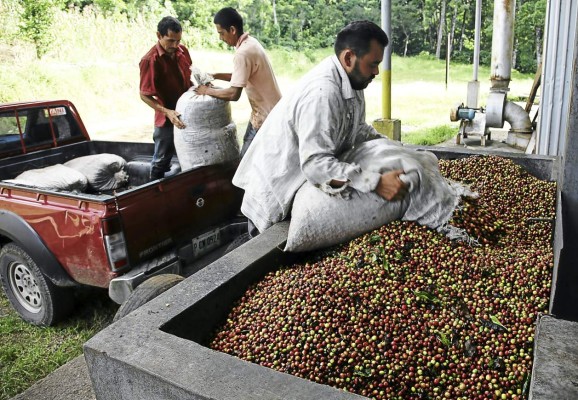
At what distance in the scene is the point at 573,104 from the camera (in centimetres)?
243

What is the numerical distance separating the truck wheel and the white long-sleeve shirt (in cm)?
68

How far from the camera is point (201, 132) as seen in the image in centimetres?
416

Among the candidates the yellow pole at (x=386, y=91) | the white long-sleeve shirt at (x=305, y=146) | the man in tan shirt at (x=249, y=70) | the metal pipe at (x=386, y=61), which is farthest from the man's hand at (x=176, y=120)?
the yellow pole at (x=386, y=91)

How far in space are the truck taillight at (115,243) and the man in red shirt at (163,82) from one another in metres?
1.37

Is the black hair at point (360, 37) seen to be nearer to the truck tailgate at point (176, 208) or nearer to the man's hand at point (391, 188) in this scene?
the man's hand at point (391, 188)

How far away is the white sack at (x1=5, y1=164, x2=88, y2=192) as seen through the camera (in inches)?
168

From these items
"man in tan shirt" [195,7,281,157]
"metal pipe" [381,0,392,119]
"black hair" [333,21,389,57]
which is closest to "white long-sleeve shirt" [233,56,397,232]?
"black hair" [333,21,389,57]

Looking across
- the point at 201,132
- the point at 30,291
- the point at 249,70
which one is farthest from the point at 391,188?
the point at 30,291

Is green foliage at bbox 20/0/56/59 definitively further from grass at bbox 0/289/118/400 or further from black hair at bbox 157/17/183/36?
grass at bbox 0/289/118/400

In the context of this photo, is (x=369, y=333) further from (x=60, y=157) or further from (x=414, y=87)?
(x=414, y=87)

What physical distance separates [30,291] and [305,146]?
2.97m

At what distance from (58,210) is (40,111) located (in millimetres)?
1914

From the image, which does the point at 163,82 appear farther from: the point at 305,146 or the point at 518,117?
the point at 518,117

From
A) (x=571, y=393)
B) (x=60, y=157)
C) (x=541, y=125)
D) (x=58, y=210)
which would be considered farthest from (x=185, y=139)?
(x=541, y=125)
